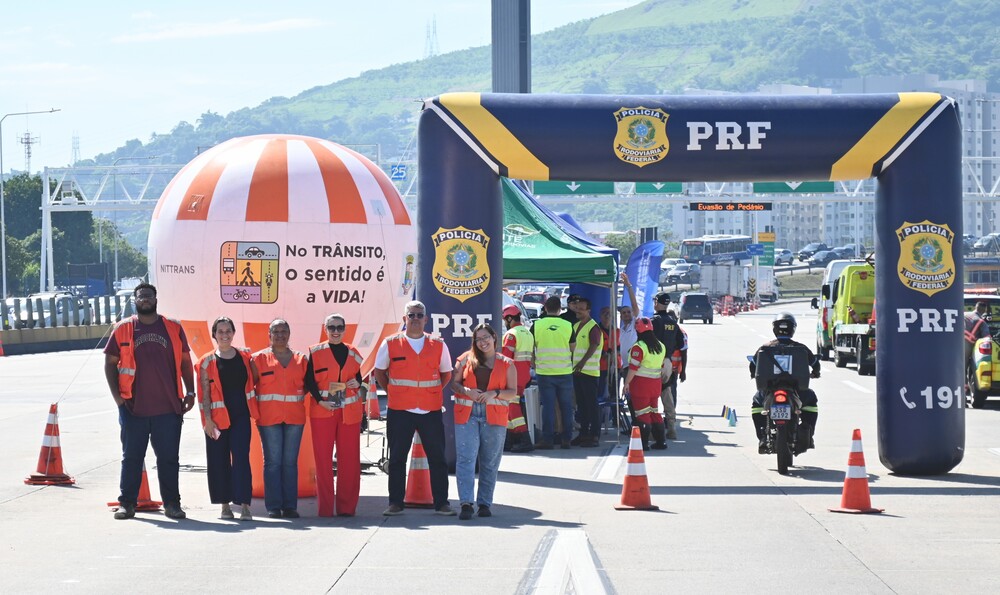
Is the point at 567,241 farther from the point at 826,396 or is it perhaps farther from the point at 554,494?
the point at 826,396

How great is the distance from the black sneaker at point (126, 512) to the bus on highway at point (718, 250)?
362ft

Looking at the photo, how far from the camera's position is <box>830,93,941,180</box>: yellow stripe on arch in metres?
13.9

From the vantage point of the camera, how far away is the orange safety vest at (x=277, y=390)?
11688 mm

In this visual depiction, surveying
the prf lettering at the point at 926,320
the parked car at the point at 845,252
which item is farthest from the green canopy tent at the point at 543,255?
the parked car at the point at 845,252

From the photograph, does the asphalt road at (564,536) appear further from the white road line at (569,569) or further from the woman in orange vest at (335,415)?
the woman in orange vest at (335,415)

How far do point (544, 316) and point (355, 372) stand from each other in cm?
589

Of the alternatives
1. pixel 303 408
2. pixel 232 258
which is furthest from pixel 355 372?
pixel 232 258

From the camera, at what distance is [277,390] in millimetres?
11695

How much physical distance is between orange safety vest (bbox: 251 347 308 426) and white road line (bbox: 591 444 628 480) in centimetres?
384

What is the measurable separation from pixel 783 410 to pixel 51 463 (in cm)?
712

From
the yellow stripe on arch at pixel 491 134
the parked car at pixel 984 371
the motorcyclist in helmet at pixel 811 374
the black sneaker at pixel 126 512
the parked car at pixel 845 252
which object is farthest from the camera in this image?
the parked car at pixel 845 252

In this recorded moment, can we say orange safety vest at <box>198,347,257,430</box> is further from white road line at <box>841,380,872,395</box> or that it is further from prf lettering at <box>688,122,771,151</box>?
white road line at <box>841,380,872,395</box>

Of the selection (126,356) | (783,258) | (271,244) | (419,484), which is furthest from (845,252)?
(126,356)

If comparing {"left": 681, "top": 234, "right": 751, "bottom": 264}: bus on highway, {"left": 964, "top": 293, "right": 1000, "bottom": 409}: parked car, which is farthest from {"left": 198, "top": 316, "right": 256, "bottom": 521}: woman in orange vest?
{"left": 681, "top": 234, "right": 751, "bottom": 264}: bus on highway
